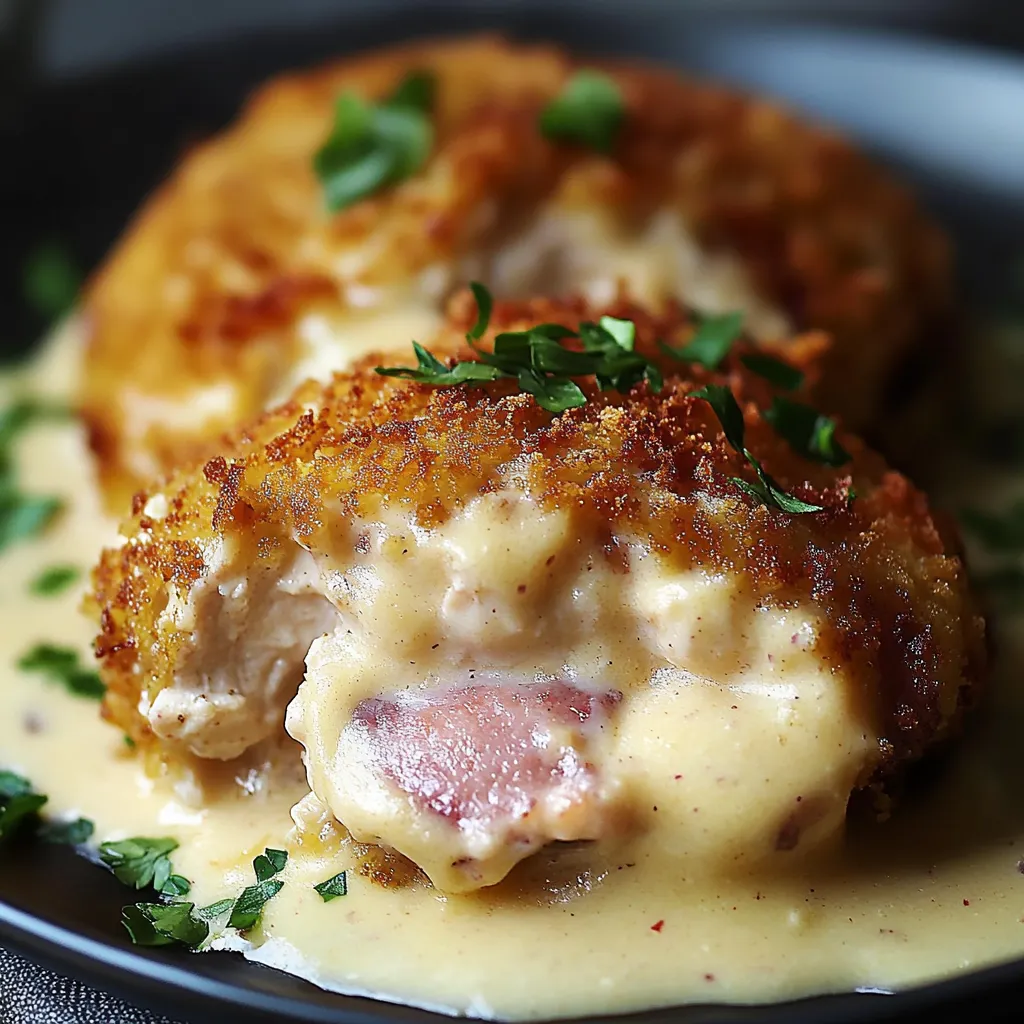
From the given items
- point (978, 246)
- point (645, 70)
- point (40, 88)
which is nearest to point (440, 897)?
point (645, 70)

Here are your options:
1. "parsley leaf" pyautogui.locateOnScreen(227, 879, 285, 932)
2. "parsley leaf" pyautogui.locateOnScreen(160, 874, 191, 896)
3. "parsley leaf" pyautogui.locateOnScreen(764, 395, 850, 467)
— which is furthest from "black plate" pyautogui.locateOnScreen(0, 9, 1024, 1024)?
"parsley leaf" pyautogui.locateOnScreen(227, 879, 285, 932)

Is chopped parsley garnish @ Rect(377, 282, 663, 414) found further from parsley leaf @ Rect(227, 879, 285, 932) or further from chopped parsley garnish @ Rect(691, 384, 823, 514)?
parsley leaf @ Rect(227, 879, 285, 932)

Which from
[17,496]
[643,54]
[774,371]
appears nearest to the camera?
[774,371]

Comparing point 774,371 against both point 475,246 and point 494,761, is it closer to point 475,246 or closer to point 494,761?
point 475,246

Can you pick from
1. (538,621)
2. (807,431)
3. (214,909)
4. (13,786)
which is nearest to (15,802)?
(13,786)

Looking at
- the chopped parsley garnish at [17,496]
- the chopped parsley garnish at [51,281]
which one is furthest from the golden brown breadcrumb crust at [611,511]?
the chopped parsley garnish at [51,281]

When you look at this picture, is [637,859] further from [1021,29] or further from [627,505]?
[1021,29]
